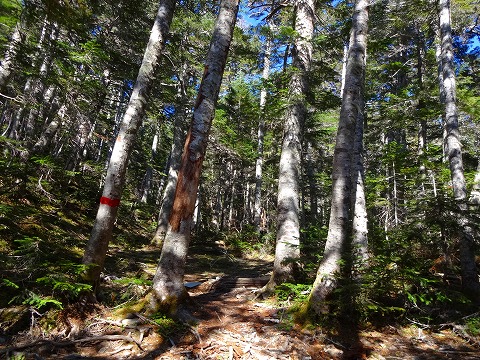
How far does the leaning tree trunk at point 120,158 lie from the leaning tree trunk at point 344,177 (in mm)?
4105

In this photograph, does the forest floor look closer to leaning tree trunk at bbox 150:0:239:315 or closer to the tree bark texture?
leaning tree trunk at bbox 150:0:239:315

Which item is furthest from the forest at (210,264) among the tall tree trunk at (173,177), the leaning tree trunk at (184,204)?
the tall tree trunk at (173,177)

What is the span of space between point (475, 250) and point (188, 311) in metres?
7.65

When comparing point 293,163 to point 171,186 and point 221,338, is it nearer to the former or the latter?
point 221,338

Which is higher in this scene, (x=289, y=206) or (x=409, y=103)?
(x=409, y=103)

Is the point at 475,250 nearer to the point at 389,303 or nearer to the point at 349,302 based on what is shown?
the point at 389,303

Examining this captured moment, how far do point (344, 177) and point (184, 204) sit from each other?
10.7 feet

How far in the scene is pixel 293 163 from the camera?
7.60 metres

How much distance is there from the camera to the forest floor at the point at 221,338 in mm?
3961

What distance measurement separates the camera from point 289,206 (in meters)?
7.23

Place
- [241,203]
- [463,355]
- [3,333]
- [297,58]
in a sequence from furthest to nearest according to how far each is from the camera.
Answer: [241,203] → [297,58] → [463,355] → [3,333]

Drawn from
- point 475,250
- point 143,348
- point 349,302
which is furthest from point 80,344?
point 475,250

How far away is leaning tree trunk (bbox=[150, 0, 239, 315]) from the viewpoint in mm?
5027

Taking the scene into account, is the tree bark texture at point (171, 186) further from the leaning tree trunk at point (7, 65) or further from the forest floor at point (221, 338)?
the forest floor at point (221, 338)
